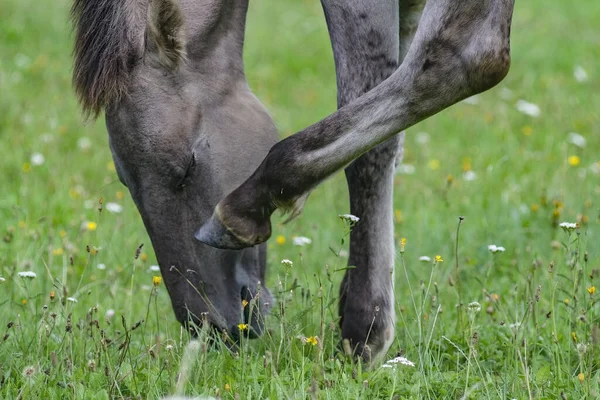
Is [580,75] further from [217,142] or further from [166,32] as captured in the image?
[166,32]

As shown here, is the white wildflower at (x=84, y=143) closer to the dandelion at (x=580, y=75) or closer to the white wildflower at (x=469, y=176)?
the white wildflower at (x=469, y=176)

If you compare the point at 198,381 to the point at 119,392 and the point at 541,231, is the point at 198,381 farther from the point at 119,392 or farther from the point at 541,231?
the point at 541,231

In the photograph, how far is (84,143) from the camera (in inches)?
265

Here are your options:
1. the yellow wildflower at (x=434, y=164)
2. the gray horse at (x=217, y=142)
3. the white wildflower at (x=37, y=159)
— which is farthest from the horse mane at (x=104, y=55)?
the yellow wildflower at (x=434, y=164)

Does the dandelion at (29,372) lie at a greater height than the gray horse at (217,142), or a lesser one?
lesser

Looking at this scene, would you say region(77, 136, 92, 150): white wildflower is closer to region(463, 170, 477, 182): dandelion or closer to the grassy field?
the grassy field

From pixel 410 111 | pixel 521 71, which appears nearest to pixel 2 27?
pixel 521 71

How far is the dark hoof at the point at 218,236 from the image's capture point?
10.1ft

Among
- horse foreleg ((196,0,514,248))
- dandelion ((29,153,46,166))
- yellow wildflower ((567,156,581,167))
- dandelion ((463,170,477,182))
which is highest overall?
horse foreleg ((196,0,514,248))

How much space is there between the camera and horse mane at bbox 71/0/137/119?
324 cm

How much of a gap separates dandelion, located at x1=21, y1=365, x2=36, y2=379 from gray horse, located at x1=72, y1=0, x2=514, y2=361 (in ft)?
2.02

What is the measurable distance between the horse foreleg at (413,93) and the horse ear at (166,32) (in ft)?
2.03

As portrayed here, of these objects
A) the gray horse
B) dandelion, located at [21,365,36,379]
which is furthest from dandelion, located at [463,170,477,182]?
dandelion, located at [21,365,36,379]

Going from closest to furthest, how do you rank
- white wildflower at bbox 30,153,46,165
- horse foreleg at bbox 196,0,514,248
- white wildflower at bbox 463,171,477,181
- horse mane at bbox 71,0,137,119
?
horse foreleg at bbox 196,0,514,248, horse mane at bbox 71,0,137,119, white wildflower at bbox 463,171,477,181, white wildflower at bbox 30,153,46,165
